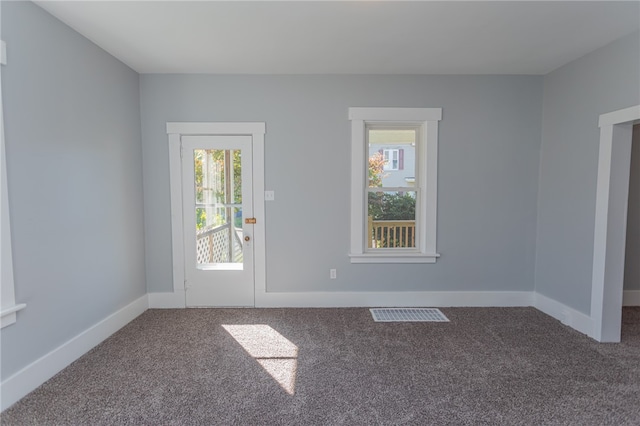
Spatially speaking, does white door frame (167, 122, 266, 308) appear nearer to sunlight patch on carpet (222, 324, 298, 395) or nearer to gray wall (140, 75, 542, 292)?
gray wall (140, 75, 542, 292)

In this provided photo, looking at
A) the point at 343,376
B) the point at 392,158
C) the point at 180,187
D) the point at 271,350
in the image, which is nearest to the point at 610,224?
the point at 392,158

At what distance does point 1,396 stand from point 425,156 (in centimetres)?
391

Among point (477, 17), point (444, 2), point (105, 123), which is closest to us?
point (444, 2)

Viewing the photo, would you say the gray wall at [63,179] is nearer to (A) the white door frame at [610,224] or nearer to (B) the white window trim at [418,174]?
(B) the white window trim at [418,174]

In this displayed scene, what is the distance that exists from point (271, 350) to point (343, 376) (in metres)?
0.69

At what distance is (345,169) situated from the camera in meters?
3.44

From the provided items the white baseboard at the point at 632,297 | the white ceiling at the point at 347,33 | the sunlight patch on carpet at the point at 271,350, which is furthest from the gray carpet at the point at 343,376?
the white ceiling at the point at 347,33

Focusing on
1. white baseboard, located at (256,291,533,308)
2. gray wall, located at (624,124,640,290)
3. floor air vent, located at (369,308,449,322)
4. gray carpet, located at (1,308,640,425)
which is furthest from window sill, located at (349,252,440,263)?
gray wall, located at (624,124,640,290)

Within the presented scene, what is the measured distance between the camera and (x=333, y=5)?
2102 millimetres

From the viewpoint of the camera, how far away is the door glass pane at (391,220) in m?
3.61

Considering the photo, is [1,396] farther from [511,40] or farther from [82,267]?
[511,40]

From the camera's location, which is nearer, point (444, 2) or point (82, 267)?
point (444, 2)

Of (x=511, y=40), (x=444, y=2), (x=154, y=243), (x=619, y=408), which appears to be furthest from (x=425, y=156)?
(x=154, y=243)

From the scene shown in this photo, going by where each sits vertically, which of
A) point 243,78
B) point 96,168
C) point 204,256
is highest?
point 243,78
